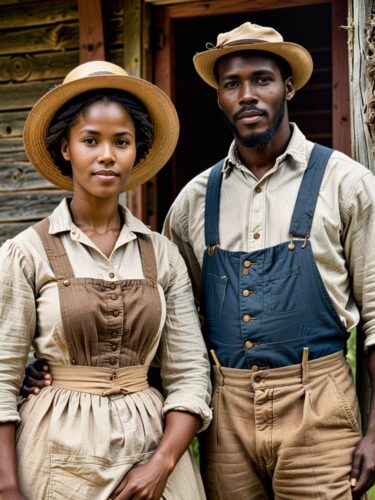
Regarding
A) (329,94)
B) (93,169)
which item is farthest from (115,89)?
(329,94)

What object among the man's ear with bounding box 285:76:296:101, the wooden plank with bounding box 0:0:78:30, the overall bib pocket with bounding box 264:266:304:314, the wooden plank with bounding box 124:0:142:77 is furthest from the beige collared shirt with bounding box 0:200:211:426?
the wooden plank with bounding box 0:0:78:30

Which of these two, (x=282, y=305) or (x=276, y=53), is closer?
(x=282, y=305)

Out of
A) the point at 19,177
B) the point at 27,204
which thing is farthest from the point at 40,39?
the point at 27,204

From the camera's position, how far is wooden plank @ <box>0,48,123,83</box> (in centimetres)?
510

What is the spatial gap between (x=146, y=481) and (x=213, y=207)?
1.12 metres

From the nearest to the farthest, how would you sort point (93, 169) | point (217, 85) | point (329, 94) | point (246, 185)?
point (93, 169) → point (246, 185) → point (217, 85) → point (329, 94)

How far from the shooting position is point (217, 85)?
130 inches

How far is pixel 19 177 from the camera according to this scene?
17.3 feet

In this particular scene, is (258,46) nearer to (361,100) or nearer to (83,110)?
(361,100)

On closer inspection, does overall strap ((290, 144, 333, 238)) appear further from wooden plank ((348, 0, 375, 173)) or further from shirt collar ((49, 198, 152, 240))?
shirt collar ((49, 198, 152, 240))

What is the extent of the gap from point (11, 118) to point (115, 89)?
105 inches

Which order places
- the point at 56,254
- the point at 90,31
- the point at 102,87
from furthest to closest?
the point at 90,31
the point at 102,87
the point at 56,254

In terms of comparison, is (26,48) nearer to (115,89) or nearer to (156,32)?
(156,32)

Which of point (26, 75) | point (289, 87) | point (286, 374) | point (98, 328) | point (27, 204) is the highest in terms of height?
point (26, 75)
